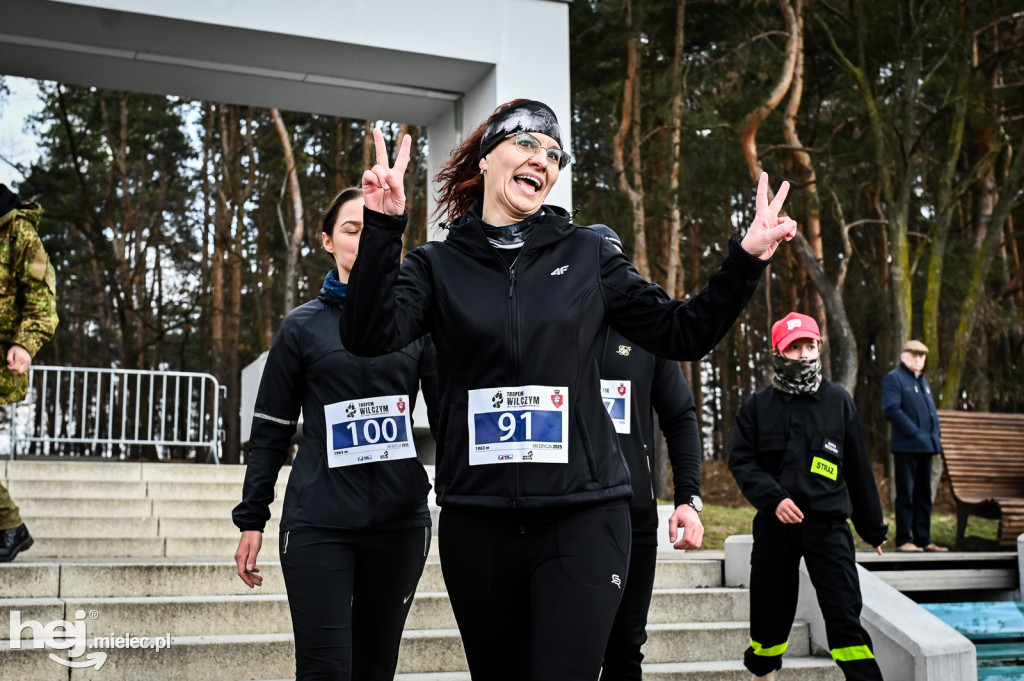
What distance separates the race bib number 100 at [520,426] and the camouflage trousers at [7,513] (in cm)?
407

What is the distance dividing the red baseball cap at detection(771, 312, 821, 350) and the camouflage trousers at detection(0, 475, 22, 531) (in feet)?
13.2

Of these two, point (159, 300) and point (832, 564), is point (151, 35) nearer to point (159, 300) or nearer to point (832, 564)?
point (832, 564)

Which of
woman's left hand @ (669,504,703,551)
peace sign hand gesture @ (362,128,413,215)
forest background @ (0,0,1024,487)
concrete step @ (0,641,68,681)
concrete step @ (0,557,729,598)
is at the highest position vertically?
forest background @ (0,0,1024,487)

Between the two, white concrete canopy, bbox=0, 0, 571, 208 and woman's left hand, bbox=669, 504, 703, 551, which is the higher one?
white concrete canopy, bbox=0, 0, 571, 208

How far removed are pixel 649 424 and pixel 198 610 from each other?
267 centimetres

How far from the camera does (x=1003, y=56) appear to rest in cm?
2266

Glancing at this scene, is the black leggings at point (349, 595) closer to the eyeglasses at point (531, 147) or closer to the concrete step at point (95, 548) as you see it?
the eyeglasses at point (531, 147)

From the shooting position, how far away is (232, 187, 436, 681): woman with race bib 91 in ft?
11.5

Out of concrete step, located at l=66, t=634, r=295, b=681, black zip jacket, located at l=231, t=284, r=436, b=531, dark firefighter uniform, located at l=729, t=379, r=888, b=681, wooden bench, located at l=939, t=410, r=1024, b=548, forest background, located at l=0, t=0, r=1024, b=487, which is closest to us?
black zip jacket, located at l=231, t=284, r=436, b=531

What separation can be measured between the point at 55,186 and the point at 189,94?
19.9 meters

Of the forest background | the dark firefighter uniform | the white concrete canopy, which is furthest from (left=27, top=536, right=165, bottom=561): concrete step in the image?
the forest background

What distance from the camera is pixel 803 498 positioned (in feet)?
19.1

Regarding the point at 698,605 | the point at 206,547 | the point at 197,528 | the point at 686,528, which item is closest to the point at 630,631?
the point at 686,528

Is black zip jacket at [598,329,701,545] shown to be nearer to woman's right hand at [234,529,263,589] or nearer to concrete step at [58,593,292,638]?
woman's right hand at [234,529,263,589]
